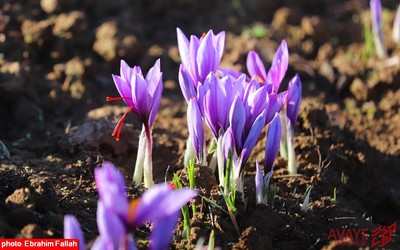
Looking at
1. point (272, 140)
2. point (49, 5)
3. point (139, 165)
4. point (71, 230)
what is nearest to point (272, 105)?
point (272, 140)

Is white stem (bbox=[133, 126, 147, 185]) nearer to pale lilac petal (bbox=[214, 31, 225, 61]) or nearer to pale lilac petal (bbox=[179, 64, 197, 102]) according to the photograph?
pale lilac petal (bbox=[179, 64, 197, 102])

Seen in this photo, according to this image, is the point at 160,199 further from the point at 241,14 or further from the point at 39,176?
the point at 241,14

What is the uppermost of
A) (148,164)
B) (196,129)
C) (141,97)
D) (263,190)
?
(141,97)

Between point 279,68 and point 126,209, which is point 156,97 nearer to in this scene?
point 279,68

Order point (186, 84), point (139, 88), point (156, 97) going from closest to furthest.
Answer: point (139, 88)
point (156, 97)
point (186, 84)

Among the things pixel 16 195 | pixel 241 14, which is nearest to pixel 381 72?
pixel 241 14

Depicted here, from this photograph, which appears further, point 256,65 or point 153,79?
point 256,65

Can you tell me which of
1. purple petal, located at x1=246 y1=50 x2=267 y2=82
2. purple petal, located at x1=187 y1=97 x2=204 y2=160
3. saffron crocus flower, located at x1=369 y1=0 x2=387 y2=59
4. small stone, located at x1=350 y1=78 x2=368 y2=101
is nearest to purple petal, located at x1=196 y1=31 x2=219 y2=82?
purple petal, located at x1=187 y1=97 x2=204 y2=160
